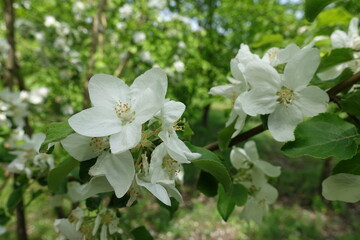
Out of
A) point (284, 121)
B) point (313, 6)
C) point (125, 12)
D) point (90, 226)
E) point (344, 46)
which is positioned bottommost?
point (125, 12)

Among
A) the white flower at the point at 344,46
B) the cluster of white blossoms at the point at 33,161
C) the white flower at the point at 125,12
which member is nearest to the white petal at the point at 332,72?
the white flower at the point at 344,46

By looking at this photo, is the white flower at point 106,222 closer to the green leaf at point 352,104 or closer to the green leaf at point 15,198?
the green leaf at point 15,198

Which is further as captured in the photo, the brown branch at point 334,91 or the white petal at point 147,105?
the brown branch at point 334,91

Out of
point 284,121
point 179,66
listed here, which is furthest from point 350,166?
point 179,66

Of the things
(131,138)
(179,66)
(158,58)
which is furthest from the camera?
(179,66)

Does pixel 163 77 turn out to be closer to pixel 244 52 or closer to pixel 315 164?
pixel 244 52

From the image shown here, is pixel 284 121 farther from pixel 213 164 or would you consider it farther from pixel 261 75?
pixel 213 164
